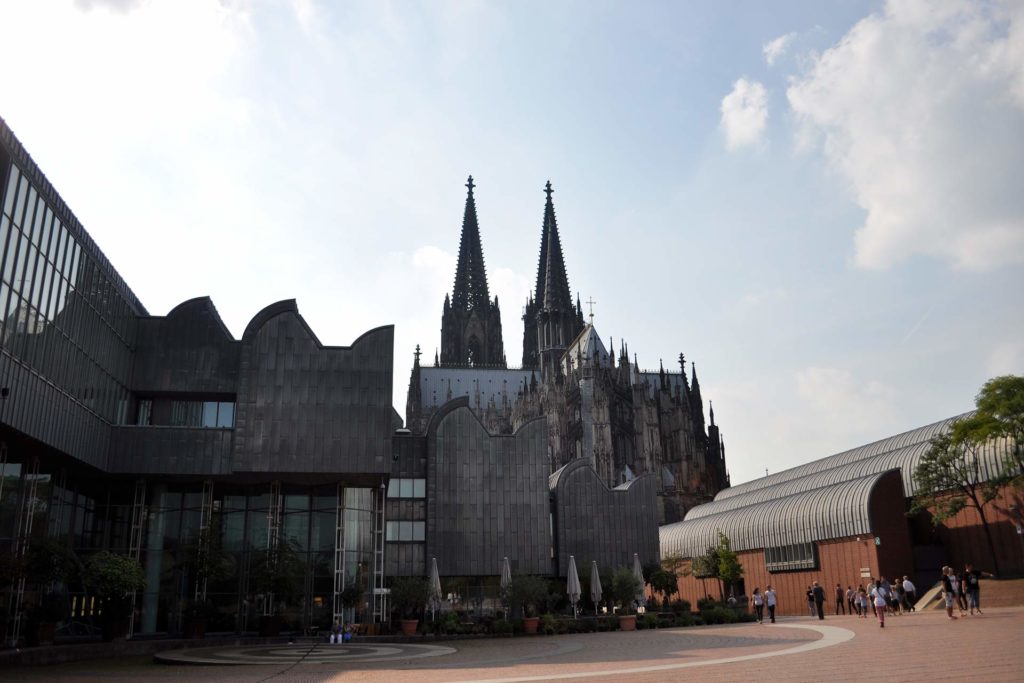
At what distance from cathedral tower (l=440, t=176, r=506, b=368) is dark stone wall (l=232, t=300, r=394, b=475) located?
7613 cm

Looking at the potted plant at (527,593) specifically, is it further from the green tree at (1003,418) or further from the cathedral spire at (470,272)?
the cathedral spire at (470,272)

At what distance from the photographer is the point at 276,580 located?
3200cm

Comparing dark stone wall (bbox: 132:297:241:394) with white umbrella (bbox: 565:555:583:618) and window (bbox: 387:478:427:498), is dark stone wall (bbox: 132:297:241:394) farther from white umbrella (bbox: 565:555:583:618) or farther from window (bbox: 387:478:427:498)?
white umbrella (bbox: 565:555:583:618)

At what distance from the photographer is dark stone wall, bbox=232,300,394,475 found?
33.3m

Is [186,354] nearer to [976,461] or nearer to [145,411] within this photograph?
[145,411]

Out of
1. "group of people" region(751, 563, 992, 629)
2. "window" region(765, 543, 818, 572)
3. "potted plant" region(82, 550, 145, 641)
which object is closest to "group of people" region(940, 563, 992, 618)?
"group of people" region(751, 563, 992, 629)

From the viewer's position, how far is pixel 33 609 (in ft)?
89.6

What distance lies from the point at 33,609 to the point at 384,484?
13942mm

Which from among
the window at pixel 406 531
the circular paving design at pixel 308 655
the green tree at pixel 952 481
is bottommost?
the circular paving design at pixel 308 655

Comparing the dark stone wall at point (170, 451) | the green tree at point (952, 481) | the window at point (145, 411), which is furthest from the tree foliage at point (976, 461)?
the window at point (145, 411)

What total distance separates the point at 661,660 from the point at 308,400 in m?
21.9

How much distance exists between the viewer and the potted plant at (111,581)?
2659 cm

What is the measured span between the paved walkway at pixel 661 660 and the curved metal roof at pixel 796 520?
54.7ft

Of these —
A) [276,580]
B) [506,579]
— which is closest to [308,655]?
[276,580]
